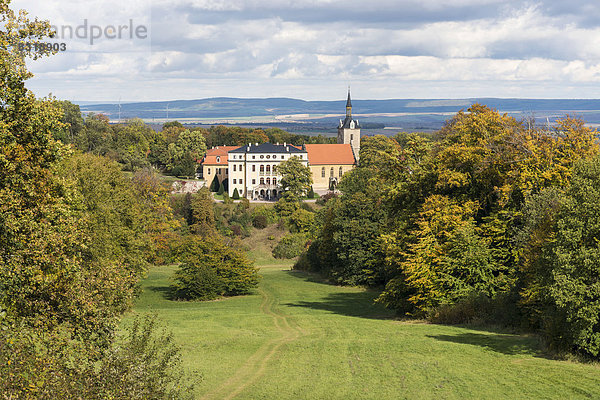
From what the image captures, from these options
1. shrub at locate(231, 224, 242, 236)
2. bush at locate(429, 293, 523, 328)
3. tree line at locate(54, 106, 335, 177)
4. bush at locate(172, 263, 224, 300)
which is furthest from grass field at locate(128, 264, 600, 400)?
tree line at locate(54, 106, 335, 177)

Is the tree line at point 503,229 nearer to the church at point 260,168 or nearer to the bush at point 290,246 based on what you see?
the bush at point 290,246

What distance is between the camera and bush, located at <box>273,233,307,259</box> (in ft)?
249

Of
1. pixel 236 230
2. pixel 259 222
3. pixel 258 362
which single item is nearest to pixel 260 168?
pixel 259 222

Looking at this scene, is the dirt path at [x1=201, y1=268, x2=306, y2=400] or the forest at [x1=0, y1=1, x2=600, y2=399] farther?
the dirt path at [x1=201, y1=268, x2=306, y2=400]

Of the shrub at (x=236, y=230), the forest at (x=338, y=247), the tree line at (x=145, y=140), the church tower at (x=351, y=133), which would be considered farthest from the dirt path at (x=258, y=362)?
the church tower at (x=351, y=133)

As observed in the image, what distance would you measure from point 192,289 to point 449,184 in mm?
18938

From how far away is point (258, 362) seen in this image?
20.5 metres

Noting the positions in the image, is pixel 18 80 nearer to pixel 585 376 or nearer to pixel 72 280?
pixel 72 280

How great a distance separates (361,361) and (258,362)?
131 inches

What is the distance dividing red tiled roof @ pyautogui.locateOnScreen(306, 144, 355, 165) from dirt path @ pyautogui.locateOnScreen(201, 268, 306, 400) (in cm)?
9634

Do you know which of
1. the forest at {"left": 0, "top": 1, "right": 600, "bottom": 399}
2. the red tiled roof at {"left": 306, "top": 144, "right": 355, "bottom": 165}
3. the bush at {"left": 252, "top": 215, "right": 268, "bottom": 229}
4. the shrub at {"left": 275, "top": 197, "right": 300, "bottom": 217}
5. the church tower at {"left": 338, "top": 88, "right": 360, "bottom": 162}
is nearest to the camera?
the forest at {"left": 0, "top": 1, "right": 600, "bottom": 399}

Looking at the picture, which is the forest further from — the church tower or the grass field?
the church tower

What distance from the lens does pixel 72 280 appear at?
1602cm

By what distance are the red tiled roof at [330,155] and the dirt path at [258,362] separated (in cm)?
9634
